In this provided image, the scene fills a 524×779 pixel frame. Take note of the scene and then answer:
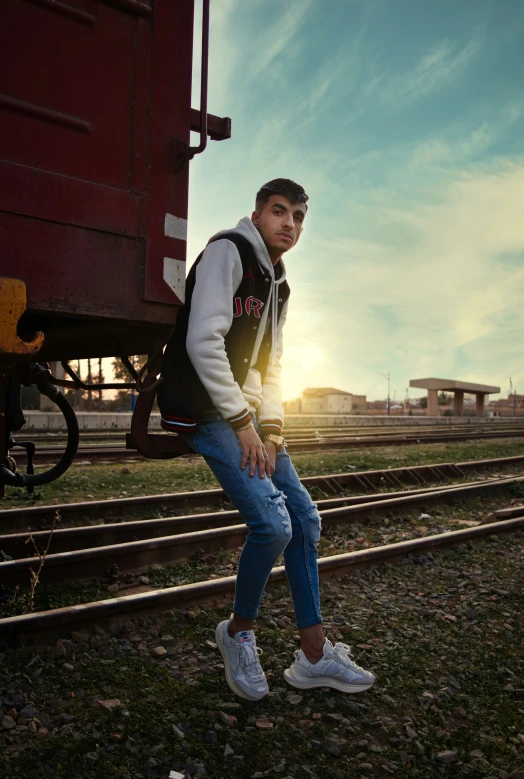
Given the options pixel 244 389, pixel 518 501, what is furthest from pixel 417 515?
pixel 244 389

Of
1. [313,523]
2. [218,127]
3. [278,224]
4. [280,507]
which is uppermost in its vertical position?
[218,127]

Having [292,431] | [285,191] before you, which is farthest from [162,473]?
[292,431]

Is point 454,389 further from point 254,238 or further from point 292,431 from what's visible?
point 254,238

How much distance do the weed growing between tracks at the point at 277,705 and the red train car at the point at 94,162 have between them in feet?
5.17

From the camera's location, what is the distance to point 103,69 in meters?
2.40

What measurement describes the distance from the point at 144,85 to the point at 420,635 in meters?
3.31

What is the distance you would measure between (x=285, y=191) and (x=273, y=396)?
3.21 feet

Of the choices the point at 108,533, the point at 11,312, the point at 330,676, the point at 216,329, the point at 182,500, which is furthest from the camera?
the point at 182,500

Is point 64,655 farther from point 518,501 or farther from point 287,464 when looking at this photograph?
point 518,501

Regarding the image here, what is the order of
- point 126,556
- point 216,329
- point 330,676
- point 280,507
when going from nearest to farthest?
point 216,329, point 280,507, point 330,676, point 126,556

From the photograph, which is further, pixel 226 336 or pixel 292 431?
pixel 292 431

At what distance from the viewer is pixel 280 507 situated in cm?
270

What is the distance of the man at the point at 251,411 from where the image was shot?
2555 millimetres

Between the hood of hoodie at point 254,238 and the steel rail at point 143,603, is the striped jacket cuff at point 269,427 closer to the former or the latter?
the hood of hoodie at point 254,238
